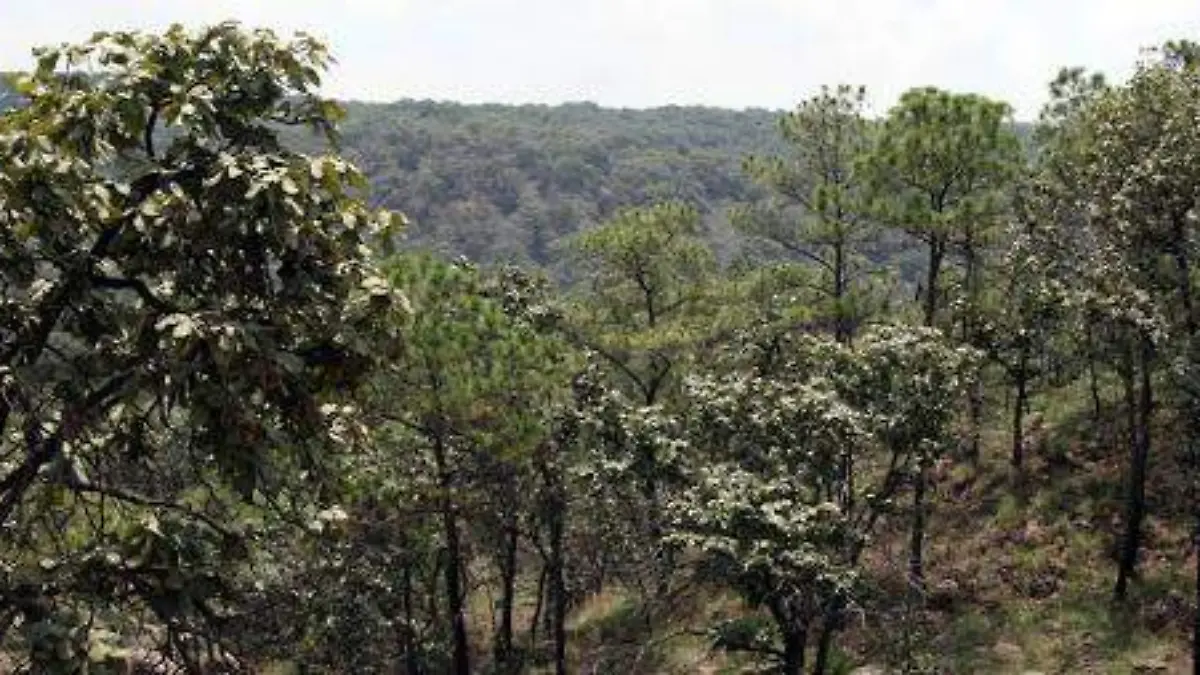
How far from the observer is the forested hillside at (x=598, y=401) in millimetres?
7176

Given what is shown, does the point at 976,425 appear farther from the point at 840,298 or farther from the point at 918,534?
the point at 918,534

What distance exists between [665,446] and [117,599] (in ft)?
52.5

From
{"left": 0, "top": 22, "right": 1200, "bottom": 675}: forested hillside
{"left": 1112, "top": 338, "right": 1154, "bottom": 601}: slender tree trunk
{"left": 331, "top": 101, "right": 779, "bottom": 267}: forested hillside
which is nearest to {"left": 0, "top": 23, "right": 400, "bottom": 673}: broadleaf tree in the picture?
{"left": 0, "top": 22, "right": 1200, "bottom": 675}: forested hillside

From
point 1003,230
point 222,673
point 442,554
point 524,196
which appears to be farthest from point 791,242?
point 524,196

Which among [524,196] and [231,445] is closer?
[231,445]

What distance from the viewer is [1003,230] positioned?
32.5 m

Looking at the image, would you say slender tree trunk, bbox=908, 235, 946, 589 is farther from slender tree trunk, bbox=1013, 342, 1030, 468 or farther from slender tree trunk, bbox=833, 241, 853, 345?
slender tree trunk, bbox=833, 241, 853, 345

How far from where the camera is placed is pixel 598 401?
27156mm

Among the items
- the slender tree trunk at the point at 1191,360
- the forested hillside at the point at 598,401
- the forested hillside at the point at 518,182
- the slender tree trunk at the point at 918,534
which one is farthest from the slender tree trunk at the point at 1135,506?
the forested hillside at the point at 518,182

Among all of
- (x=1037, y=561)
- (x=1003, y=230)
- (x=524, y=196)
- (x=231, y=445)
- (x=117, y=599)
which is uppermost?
(x=524, y=196)

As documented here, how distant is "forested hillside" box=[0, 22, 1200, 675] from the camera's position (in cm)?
718

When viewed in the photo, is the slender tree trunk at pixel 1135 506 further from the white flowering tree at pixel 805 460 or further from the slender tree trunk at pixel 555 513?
the slender tree trunk at pixel 555 513

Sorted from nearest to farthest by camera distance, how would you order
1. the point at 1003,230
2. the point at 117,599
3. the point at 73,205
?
the point at 73,205
the point at 117,599
the point at 1003,230

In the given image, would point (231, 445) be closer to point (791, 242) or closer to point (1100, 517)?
point (1100, 517)
